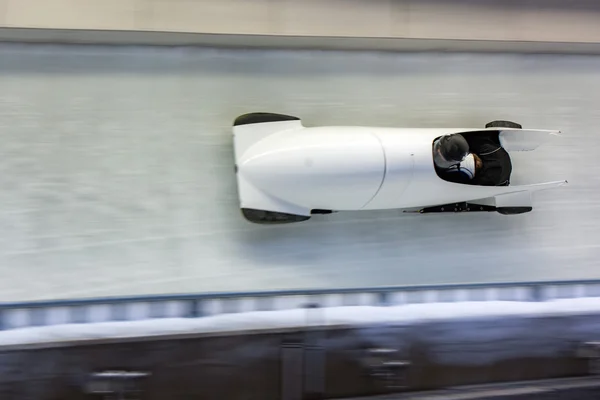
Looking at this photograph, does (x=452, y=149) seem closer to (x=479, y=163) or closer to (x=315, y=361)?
(x=479, y=163)

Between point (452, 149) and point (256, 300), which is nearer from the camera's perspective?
point (452, 149)

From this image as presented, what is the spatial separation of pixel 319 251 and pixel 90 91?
1.70m

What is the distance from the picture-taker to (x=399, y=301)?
302cm

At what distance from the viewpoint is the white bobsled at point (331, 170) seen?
9.00 ft

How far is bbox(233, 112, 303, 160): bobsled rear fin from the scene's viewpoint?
2.89 m

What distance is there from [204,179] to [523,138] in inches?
79.5

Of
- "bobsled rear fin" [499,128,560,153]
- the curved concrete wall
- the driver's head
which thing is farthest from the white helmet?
the curved concrete wall

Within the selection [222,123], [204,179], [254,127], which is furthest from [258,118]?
[204,179]

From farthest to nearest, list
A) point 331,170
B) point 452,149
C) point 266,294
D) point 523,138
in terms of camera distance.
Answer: point 523,138, point 266,294, point 331,170, point 452,149

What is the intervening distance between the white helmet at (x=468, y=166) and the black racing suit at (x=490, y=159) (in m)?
0.05

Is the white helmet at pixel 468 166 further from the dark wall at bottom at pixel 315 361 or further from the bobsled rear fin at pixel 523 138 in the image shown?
the dark wall at bottom at pixel 315 361

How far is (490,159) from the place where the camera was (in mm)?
3035

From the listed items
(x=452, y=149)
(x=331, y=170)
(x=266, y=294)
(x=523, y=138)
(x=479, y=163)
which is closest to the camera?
(x=452, y=149)

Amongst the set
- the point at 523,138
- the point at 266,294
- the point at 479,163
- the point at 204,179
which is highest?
the point at 523,138
